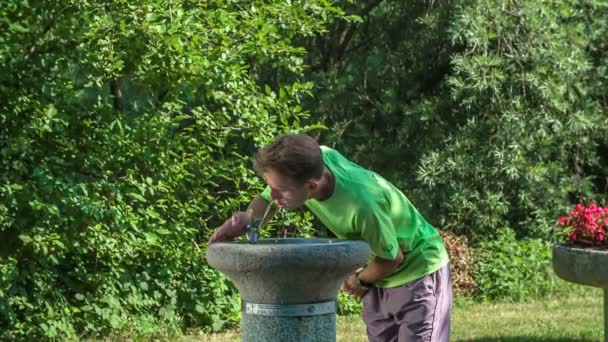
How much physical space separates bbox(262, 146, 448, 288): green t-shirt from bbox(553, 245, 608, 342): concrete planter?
3.03 meters

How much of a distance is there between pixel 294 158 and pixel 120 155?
3759 mm

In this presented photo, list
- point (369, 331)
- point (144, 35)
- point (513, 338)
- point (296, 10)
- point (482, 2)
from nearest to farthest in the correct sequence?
point (369, 331)
point (144, 35)
point (296, 10)
point (513, 338)
point (482, 2)

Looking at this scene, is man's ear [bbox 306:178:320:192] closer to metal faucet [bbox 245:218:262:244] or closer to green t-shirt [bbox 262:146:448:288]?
green t-shirt [bbox 262:146:448:288]

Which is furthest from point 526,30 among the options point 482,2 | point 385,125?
point 385,125

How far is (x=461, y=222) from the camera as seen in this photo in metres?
10.9

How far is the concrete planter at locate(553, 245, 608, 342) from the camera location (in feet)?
22.9

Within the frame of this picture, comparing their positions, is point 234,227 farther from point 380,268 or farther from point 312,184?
point 380,268

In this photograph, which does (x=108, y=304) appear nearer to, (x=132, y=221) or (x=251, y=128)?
(x=132, y=221)

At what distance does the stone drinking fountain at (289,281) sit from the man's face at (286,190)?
154 millimetres

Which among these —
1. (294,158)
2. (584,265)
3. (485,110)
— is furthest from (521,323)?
(294,158)

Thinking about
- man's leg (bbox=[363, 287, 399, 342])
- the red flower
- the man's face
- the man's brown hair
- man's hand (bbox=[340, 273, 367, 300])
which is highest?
the man's brown hair

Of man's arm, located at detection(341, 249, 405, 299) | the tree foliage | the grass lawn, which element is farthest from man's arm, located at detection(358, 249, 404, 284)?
the tree foliage

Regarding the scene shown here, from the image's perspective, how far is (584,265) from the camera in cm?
706

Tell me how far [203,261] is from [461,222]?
345 centimetres
